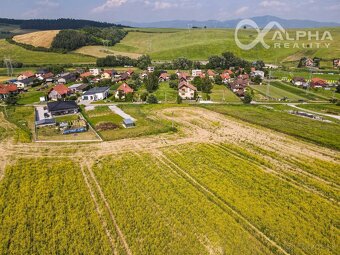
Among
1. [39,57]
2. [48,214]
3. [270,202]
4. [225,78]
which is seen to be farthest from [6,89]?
[39,57]

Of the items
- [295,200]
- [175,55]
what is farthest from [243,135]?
[175,55]

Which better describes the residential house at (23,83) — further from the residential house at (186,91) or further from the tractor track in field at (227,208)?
the tractor track in field at (227,208)

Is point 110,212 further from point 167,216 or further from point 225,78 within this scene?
point 225,78

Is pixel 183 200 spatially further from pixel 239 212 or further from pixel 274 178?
pixel 274 178

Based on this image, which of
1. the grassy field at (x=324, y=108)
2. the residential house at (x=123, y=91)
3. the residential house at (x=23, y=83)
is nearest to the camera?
the grassy field at (x=324, y=108)

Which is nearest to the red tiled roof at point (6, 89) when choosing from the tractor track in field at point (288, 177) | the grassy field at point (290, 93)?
the tractor track in field at point (288, 177)

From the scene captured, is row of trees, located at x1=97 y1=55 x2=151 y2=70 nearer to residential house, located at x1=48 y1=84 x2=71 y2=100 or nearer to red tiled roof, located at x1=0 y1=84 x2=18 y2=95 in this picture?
red tiled roof, located at x1=0 y1=84 x2=18 y2=95
